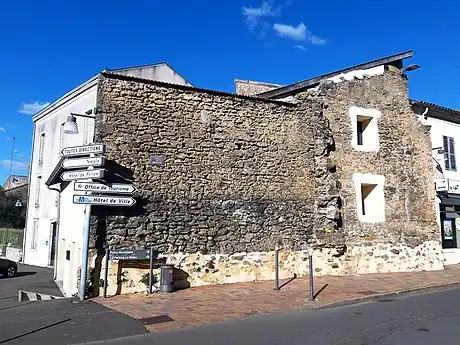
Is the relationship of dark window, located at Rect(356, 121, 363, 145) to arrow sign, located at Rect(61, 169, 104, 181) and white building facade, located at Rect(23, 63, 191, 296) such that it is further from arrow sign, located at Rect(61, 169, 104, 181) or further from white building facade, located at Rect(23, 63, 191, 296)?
white building facade, located at Rect(23, 63, 191, 296)

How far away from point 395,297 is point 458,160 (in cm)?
1094

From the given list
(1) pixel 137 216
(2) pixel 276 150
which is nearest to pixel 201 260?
(1) pixel 137 216

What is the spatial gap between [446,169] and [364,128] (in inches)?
197

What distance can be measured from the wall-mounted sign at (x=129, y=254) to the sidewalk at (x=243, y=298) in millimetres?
972

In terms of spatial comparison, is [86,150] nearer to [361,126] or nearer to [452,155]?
[361,126]

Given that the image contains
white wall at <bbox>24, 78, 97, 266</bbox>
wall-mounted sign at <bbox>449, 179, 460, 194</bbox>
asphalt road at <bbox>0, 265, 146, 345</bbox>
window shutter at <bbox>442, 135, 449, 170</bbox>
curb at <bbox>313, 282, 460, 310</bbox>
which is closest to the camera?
asphalt road at <bbox>0, 265, 146, 345</bbox>

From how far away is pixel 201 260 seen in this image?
12078 mm

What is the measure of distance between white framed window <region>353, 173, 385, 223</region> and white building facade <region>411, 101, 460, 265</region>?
3603 millimetres

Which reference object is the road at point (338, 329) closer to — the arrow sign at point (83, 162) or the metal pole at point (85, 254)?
the metal pole at point (85, 254)

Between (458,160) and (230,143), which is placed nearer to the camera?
(230,143)

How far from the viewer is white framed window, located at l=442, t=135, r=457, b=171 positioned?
60.2ft

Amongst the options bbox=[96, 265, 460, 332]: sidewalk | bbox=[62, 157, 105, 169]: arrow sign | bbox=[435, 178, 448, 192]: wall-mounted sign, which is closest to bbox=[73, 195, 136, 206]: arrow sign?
bbox=[62, 157, 105, 169]: arrow sign

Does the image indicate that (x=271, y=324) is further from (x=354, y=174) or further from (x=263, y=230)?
(x=354, y=174)

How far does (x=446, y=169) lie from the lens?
18234mm
